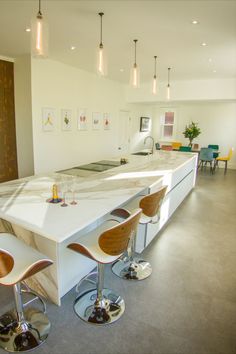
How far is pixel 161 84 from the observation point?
7.89m

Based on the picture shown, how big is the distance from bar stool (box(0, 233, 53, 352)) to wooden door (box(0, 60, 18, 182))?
13.1 ft

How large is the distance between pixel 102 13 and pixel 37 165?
3295mm

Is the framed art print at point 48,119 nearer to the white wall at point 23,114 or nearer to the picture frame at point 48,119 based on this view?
the picture frame at point 48,119

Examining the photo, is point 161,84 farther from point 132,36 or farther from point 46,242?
point 46,242

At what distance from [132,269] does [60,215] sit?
1207 mm

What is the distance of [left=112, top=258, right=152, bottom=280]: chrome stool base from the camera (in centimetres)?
259

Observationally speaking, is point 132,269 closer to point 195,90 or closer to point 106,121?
point 106,121

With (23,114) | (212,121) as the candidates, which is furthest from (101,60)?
(212,121)

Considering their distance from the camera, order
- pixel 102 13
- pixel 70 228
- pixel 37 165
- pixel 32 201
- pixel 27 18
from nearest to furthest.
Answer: pixel 70 228 → pixel 32 201 → pixel 102 13 → pixel 27 18 → pixel 37 165

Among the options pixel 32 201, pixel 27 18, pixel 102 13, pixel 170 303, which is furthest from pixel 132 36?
pixel 170 303

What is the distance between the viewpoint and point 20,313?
1831 millimetres

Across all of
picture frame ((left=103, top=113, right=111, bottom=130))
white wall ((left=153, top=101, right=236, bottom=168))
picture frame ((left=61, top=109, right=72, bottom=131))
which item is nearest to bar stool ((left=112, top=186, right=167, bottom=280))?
picture frame ((left=61, top=109, right=72, bottom=131))

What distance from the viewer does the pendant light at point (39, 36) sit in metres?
2.09

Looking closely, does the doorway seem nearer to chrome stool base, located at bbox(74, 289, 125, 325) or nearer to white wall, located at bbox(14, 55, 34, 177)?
white wall, located at bbox(14, 55, 34, 177)
